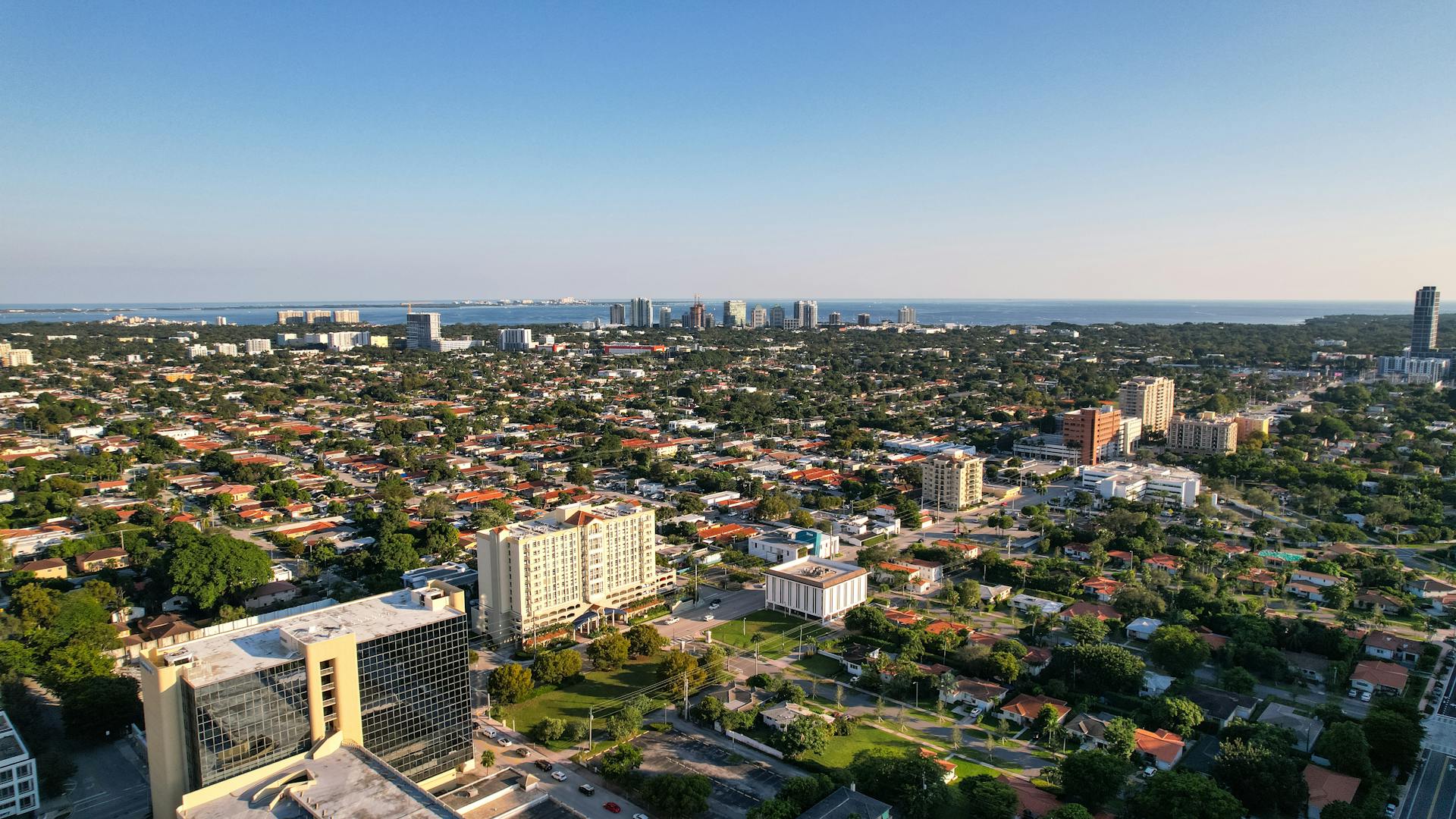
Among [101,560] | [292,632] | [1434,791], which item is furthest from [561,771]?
[101,560]

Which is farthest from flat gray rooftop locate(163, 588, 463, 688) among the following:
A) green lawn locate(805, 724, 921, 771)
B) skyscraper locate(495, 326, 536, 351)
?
skyscraper locate(495, 326, 536, 351)

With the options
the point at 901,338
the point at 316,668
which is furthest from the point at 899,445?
the point at 901,338

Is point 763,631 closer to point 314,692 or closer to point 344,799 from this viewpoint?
point 314,692

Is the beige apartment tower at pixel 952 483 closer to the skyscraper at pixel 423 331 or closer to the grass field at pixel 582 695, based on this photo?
the grass field at pixel 582 695

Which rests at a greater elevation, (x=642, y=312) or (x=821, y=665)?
(x=642, y=312)

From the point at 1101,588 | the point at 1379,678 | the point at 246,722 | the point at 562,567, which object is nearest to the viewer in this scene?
the point at 246,722

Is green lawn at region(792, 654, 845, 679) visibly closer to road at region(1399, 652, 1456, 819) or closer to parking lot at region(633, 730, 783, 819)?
parking lot at region(633, 730, 783, 819)
